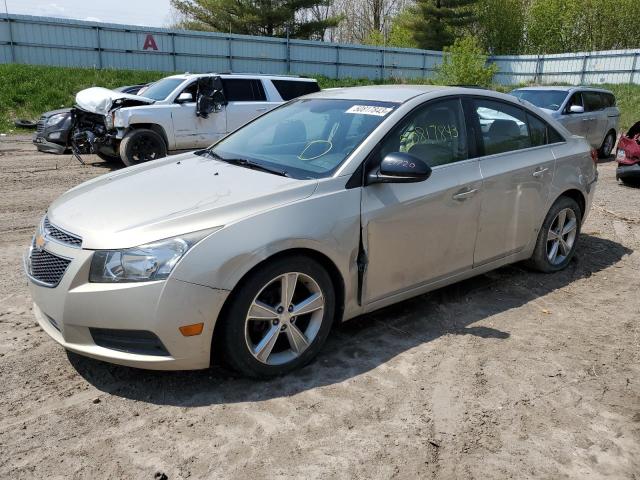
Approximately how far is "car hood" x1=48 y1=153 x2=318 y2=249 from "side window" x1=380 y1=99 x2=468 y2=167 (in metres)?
0.81

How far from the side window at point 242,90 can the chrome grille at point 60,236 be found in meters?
8.86

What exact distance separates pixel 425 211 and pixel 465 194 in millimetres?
447

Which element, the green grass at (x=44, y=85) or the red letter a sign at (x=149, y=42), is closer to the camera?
the green grass at (x=44, y=85)

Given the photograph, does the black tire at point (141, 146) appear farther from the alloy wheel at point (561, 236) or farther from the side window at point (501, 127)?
the alloy wheel at point (561, 236)

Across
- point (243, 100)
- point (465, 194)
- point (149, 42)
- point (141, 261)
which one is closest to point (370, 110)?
point (465, 194)

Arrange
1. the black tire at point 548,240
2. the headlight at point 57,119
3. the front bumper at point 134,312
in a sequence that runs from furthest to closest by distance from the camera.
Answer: the headlight at point 57,119, the black tire at point 548,240, the front bumper at point 134,312

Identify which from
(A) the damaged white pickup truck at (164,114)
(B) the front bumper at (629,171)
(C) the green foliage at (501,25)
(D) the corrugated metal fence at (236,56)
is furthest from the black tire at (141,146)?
(C) the green foliage at (501,25)

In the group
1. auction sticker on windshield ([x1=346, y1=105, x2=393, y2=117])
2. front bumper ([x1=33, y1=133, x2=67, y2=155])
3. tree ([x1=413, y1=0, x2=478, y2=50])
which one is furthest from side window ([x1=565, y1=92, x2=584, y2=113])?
tree ([x1=413, y1=0, x2=478, y2=50])

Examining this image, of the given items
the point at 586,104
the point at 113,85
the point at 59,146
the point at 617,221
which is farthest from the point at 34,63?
the point at 617,221

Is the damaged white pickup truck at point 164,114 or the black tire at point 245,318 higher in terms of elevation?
the damaged white pickup truck at point 164,114

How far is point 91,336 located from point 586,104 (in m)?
13.2

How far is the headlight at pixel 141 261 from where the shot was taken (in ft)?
9.64

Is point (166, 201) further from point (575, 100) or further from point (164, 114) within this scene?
point (575, 100)

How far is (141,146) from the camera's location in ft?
35.0
